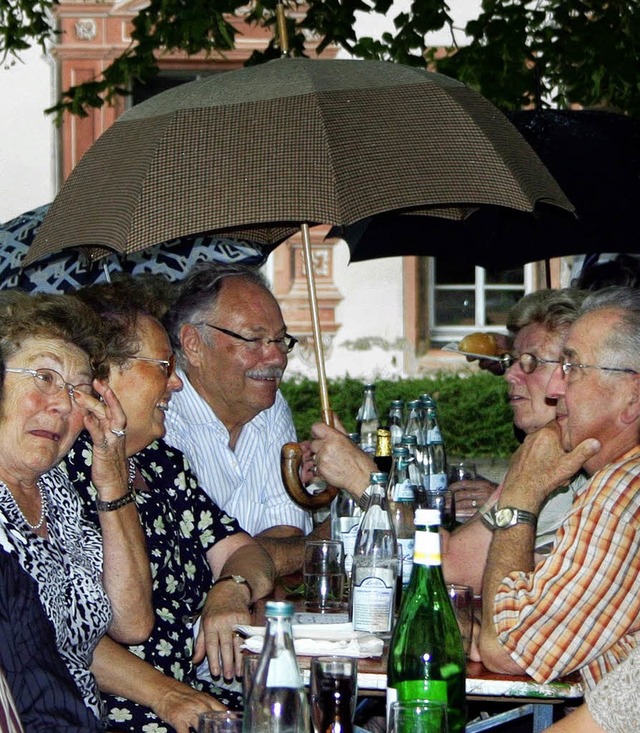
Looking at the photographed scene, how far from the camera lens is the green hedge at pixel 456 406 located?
12.7 metres

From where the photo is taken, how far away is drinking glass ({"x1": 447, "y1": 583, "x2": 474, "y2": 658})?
3008 millimetres

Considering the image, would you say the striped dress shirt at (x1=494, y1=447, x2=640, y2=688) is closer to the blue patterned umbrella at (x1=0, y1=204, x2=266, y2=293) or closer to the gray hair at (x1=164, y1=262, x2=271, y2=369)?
the gray hair at (x1=164, y1=262, x2=271, y2=369)

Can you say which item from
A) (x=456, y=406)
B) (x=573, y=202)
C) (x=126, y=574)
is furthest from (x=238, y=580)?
(x=456, y=406)

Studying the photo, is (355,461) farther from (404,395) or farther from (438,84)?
(404,395)

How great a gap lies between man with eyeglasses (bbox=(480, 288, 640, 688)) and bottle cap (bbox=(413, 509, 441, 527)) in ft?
1.97

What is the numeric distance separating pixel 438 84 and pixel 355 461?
1122 millimetres

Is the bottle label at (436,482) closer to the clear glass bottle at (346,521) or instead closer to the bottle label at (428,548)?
the clear glass bottle at (346,521)

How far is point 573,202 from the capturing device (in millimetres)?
5734

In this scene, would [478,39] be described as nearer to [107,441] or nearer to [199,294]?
[199,294]

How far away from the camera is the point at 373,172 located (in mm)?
3242

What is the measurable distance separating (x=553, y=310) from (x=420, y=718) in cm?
294

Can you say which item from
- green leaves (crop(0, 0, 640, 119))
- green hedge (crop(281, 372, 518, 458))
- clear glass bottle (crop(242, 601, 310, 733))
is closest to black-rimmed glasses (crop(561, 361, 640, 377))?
clear glass bottle (crop(242, 601, 310, 733))

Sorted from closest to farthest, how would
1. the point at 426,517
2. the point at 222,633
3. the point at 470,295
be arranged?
→ the point at 426,517, the point at 222,633, the point at 470,295

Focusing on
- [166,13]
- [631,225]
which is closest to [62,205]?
[631,225]
